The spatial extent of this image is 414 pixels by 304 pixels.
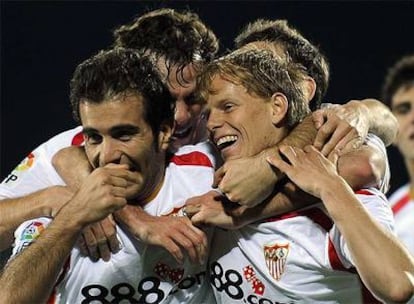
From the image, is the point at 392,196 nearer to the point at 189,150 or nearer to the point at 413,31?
the point at 413,31

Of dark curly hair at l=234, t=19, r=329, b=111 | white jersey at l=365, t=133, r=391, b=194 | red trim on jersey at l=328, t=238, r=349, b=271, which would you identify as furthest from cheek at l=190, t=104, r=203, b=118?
red trim on jersey at l=328, t=238, r=349, b=271

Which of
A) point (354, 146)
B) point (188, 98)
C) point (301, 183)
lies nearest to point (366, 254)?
point (301, 183)

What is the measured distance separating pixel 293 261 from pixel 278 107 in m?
0.34

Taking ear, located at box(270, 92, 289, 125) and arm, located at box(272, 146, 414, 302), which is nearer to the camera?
arm, located at box(272, 146, 414, 302)

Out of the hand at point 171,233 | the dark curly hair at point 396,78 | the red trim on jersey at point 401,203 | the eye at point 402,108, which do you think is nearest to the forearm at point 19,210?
the hand at point 171,233

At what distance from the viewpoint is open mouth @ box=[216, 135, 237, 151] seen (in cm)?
204

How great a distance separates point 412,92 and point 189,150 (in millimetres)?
2287

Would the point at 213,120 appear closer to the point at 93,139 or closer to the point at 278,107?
the point at 278,107

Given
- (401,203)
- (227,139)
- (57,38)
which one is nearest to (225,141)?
(227,139)

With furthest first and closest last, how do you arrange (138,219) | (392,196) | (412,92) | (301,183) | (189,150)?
(392,196) → (412,92) → (189,150) → (138,219) → (301,183)

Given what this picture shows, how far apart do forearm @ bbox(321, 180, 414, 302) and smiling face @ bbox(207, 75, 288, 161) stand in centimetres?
29

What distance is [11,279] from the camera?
75.6 inches

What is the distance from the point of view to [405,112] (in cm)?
430

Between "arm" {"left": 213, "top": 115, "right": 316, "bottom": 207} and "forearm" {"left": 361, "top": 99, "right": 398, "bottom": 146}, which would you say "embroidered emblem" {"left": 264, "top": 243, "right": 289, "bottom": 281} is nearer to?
"arm" {"left": 213, "top": 115, "right": 316, "bottom": 207}
